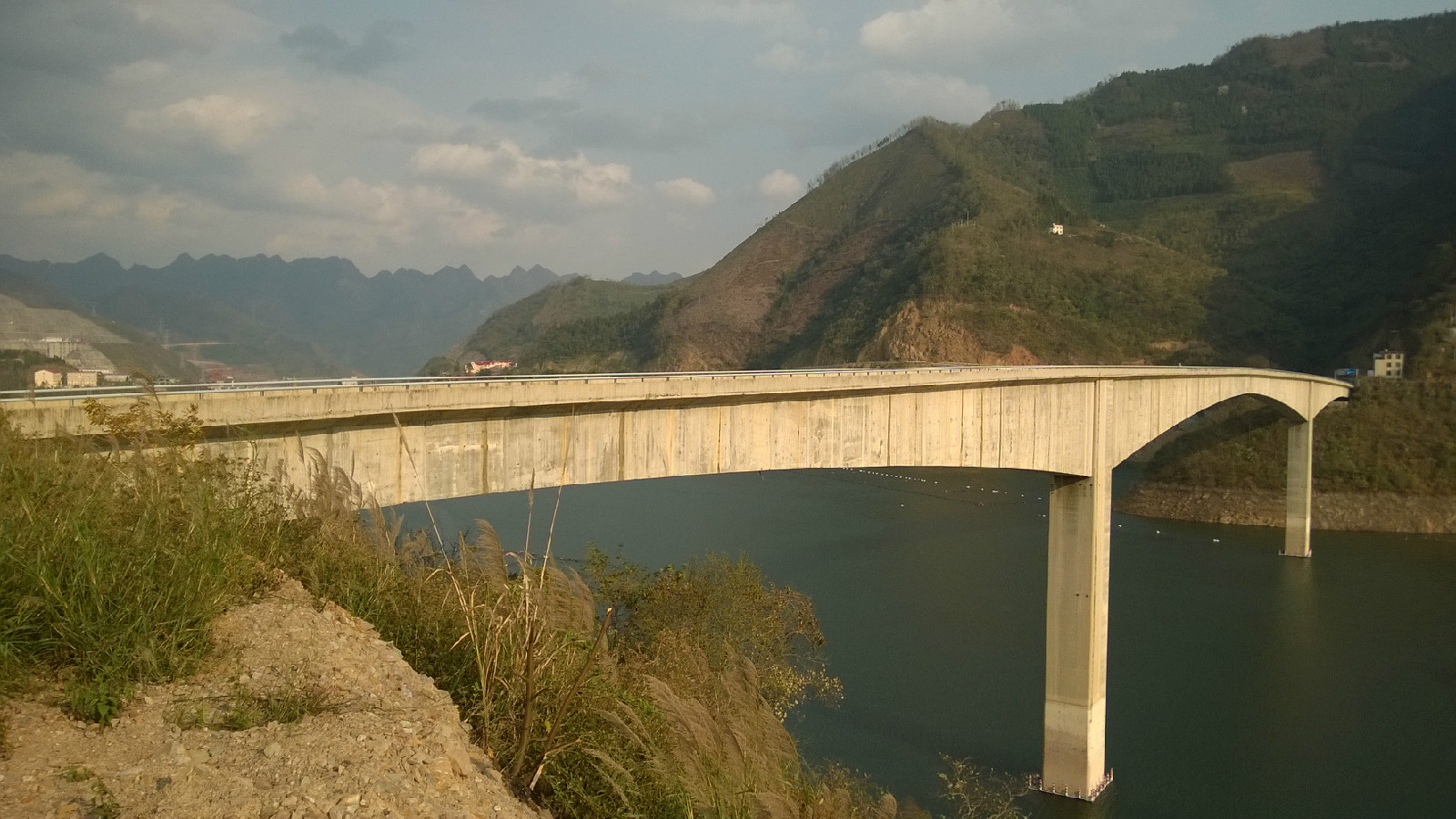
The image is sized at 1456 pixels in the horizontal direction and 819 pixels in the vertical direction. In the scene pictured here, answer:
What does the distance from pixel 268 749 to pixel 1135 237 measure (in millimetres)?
77293

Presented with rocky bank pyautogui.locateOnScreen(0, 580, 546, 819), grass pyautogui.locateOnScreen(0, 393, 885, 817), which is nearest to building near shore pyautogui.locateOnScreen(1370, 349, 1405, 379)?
grass pyautogui.locateOnScreen(0, 393, 885, 817)

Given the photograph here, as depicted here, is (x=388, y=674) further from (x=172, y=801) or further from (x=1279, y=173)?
(x=1279, y=173)

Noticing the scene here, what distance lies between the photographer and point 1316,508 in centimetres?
3872

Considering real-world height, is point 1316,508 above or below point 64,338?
below

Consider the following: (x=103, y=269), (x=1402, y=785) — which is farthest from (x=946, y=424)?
(x=103, y=269)

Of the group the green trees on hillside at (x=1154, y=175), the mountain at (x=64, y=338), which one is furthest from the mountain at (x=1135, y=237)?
the mountain at (x=64, y=338)

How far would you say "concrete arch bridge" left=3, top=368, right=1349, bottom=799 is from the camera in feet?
26.1

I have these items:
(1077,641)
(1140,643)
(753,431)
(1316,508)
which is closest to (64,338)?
(753,431)

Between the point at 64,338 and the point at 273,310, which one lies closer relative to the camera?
the point at 64,338

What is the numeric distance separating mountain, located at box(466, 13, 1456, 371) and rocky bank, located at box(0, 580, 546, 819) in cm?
5058

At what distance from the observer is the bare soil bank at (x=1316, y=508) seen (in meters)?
36.7

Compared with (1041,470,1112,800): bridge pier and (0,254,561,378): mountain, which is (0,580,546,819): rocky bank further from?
(0,254,561,378): mountain

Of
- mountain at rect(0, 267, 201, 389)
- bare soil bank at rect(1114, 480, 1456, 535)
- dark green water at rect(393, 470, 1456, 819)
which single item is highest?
mountain at rect(0, 267, 201, 389)

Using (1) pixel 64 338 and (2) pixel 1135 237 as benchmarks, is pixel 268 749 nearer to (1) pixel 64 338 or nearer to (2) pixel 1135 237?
(1) pixel 64 338
